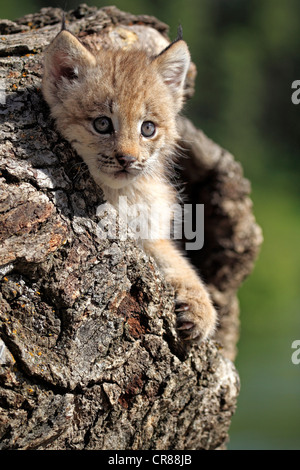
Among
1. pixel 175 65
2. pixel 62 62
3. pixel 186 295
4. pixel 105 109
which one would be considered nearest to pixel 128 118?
pixel 105 109

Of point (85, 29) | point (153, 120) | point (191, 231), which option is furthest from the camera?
point (191, 231)

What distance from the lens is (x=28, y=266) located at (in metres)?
1.66

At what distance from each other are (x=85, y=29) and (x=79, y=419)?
1594 mm

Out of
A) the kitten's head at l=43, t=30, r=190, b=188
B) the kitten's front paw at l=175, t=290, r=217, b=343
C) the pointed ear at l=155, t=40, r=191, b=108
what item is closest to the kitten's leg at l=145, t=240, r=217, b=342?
the kitten's front paw at l=175, t=290, r=217, b=343

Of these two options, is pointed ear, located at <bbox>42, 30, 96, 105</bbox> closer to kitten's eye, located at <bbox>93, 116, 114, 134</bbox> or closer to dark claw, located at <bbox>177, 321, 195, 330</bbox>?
kitten's eye, located at <bbox>93, 116, 114, 134</bbox>

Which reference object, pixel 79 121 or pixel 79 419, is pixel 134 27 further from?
pixel 79 419

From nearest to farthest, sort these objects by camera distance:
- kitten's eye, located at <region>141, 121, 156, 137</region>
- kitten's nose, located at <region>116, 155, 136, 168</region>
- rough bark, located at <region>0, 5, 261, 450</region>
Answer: rough bark, located at <region>0, 5, 261, 450</region>, kitten's nose, located at <region>116, 155, 136, 168</region>, kitten's eye, located at <region>141, 121, 156, 137</region>

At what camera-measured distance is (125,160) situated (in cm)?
187

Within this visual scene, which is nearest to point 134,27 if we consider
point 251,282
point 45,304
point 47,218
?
point 47,218

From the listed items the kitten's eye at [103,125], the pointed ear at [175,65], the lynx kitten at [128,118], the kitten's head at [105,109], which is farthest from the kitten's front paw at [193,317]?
the pointed ear at [175,65]

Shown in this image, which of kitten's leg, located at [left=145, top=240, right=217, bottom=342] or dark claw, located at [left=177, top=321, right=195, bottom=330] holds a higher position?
kitten's leg, located at [left=145, top=240, right=217, bottom=342]

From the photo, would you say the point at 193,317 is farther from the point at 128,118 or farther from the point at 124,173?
the point at 128,118

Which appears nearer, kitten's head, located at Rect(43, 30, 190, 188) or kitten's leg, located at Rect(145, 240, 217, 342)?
kitten's head, located at Rect(43, 30, 190, 188)

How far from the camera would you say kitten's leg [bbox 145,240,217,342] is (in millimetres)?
2061
